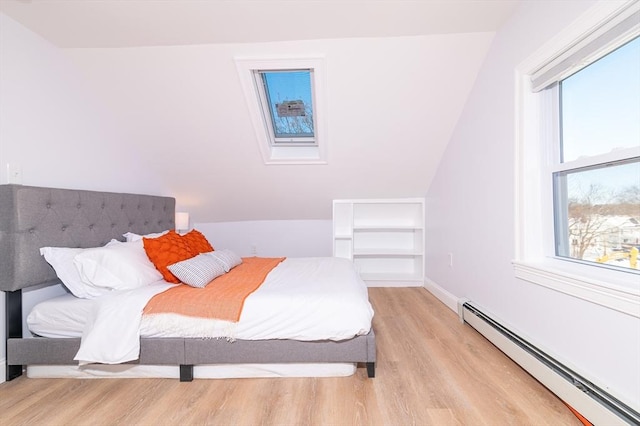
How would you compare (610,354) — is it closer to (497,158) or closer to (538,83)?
(497,158)

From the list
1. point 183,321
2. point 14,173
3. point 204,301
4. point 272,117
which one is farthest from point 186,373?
point 272,117

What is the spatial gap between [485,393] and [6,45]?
3.35 metres

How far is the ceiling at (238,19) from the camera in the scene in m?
1.84

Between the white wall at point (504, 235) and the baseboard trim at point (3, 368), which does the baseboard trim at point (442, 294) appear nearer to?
the white wall at point (504, 235)

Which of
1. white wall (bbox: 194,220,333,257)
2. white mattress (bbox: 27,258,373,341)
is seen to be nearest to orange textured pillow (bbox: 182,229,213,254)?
white mattress (bbox: 27,258,373,341)

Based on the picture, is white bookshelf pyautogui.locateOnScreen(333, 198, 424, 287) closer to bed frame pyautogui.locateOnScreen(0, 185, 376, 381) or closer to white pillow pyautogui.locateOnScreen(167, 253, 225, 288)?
white pillow pyautogui.locateOnScreen(167, 253, 225, 288)

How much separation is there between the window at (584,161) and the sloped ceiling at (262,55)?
2.12 ft

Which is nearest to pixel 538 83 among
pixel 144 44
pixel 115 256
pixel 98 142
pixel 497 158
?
pixel 497 158

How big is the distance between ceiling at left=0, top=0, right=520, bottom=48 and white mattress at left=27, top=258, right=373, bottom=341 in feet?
5.68

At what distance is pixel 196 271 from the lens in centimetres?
200

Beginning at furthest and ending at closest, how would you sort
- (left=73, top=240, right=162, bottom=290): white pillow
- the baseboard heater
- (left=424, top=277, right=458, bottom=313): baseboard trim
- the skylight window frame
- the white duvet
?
(left=424, top=277, right=458, bottom=313): baseboard trim, the skylight window frame, (left=73, top=240, right=162, bottom=290): white pillow, the white duvet, the baseboard heater

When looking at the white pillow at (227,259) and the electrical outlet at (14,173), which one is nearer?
the electrical outlet at (14,173)

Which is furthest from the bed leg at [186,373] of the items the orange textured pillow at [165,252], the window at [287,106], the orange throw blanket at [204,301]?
the window at [287,106]

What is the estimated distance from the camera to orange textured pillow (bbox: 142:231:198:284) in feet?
7.01
